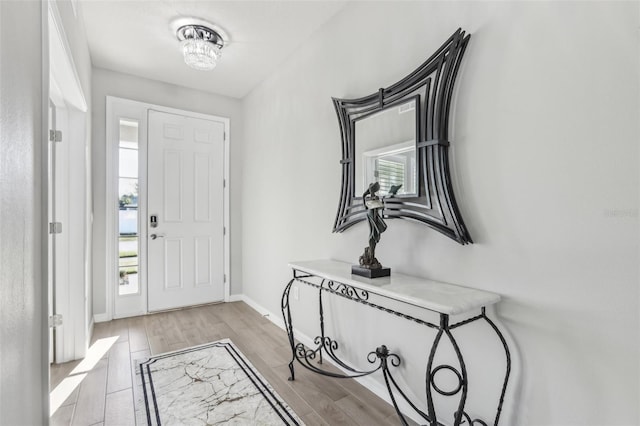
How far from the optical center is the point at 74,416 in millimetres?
1726

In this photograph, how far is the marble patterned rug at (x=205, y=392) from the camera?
1.69 meters

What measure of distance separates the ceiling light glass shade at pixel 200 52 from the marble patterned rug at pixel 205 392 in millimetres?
2377

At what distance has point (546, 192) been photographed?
118 centimetres

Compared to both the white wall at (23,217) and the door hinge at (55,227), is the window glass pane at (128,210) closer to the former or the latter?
the door hinge at (55,227)

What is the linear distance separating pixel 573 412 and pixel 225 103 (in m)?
4.06

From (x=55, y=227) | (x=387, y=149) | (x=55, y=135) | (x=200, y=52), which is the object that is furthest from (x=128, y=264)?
(x=387, y=149)

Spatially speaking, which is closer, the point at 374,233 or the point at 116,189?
the point at 374,233

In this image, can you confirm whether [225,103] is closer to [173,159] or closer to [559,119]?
[173,159]

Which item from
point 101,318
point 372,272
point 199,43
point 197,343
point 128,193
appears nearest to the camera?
point 372,272

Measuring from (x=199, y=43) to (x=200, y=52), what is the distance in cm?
7

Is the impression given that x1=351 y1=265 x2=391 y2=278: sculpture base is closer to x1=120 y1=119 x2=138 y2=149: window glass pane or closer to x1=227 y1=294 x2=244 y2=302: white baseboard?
x1=227 y1=294 x2=244 y2=302: white baseboard

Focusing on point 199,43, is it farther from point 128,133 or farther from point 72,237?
point 72,237

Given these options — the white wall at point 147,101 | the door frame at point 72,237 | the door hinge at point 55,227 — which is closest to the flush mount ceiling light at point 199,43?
the door frame at point 72,237

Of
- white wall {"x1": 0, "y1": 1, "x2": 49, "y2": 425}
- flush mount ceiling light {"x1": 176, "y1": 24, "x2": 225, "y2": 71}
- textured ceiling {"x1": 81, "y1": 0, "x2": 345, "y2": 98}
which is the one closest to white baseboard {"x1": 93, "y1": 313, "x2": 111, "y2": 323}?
white wall {"x1": 0, "y1": 1, "x2": 49, "y2": 425}
